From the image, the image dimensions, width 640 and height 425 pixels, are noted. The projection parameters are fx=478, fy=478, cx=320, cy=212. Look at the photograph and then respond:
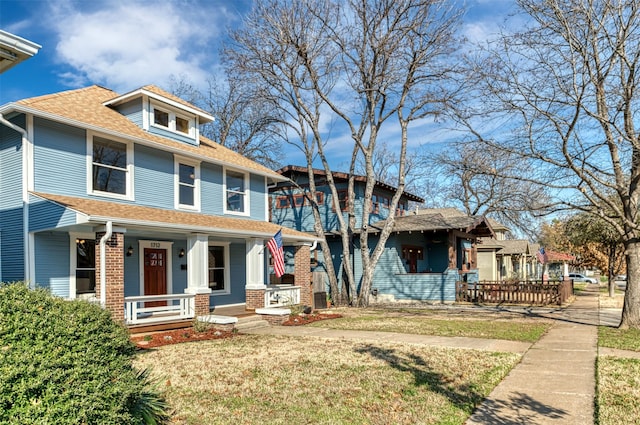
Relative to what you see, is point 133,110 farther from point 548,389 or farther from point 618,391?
point 618,391

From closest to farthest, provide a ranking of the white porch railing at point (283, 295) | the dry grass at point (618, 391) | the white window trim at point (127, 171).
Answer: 1. the dry grass at point (618, 391)
2. the white window trim at point (127, 171)
3. the white porch railing at point (283, 295)

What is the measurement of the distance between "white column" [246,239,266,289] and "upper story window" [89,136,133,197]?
14.0 ft

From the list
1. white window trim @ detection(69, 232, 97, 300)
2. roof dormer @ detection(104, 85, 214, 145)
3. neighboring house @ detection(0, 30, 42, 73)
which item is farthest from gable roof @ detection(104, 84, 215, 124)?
neighboring house @ detection(0, 30, 42, 73)

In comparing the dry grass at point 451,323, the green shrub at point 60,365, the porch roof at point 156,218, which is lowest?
the dry grass at point 451,323

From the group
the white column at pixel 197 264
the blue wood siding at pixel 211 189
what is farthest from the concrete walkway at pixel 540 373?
the blue wood siding at pixel 211 189

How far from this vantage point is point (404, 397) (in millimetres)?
6398

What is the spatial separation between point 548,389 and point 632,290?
8245 mm

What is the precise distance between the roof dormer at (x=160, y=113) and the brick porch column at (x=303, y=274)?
18.7 ft

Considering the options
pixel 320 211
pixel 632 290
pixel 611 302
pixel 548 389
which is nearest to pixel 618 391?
pixel 548 389

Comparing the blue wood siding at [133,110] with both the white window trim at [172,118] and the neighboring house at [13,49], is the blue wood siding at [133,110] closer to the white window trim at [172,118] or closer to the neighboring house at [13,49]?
the white window trim at [172,118]

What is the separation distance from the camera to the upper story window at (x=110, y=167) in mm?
13406

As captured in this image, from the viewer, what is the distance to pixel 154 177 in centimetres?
1499

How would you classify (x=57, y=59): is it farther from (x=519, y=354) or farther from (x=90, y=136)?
(x=519, y=354)

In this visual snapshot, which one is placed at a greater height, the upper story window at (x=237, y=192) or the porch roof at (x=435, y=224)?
the upper story window at (x=237, y=192)
